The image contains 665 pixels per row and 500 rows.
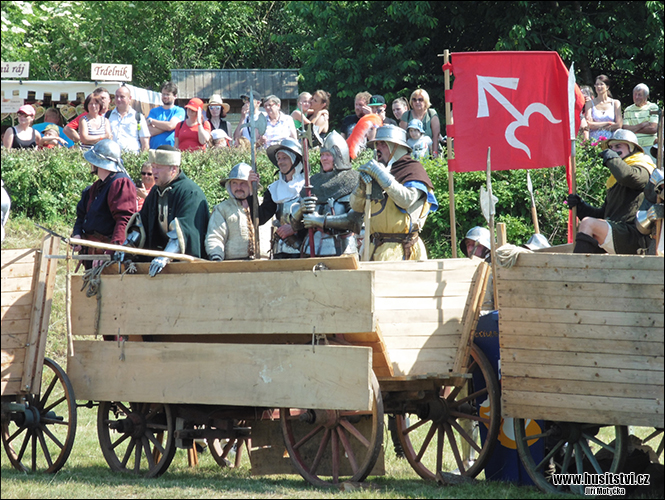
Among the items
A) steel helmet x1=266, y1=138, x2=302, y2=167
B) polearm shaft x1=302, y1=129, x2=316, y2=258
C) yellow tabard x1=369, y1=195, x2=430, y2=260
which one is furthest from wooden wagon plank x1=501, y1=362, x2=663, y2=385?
steel helmet x1=266, y1=138, x2=302, y2=167

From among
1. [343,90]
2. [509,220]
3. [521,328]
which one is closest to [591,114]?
[509,220]

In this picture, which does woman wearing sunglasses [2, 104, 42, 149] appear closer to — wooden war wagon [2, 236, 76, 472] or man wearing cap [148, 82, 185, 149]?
man wearing cap [148, 82, 185, 149]

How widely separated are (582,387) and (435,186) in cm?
579

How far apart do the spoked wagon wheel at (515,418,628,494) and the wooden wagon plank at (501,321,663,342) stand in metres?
0.59

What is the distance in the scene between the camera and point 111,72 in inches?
594

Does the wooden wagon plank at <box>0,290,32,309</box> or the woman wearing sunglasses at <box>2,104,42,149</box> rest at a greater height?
the woman wearing sunglasses at <box>2,104,42,149</box>

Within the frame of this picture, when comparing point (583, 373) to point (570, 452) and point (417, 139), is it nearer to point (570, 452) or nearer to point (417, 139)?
point (570, 452)

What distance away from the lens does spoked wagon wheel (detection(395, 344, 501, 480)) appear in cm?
652

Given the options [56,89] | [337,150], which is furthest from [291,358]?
[56,89]

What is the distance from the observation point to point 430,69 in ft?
59.7

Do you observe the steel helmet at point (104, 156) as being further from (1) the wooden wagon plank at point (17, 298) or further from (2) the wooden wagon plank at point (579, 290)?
(2) the wooden wagon plank at point (579, 290)

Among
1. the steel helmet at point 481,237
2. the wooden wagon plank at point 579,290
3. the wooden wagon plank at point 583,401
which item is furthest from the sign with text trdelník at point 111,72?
the wooden wagon plank at point 583,401

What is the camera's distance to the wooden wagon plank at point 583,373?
550 centimetres

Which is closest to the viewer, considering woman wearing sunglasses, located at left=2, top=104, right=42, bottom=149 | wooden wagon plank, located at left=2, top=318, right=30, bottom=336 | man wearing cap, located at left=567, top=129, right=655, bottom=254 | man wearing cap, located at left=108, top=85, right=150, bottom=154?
wooden wagon plank, located at left=2, top=318, right=30, bottom=336
